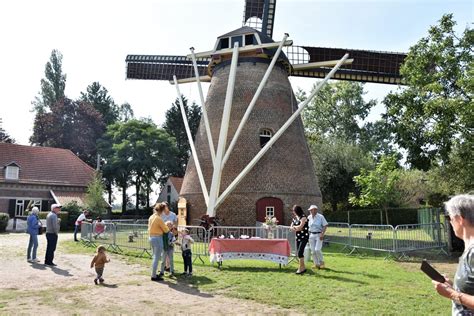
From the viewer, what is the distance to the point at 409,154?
51.5 ft

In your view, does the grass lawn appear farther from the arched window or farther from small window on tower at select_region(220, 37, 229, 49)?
small window on tower at select_region(220, 37, 229, 49)

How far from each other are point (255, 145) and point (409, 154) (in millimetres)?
7243

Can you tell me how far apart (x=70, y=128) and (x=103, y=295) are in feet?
141

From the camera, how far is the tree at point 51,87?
50719mm

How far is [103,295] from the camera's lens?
290 inches

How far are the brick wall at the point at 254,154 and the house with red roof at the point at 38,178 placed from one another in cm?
1638

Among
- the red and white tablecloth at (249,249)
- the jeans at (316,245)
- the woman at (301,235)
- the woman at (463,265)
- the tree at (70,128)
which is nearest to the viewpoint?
the woman at (463,265)

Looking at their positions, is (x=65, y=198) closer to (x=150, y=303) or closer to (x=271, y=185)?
(x=271, y=185)

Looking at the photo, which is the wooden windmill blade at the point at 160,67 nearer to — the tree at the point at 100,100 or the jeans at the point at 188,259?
the jeans at the point at 188,259

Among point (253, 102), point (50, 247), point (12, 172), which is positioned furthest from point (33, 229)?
point (12, 172)

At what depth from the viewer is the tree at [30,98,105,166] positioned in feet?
147

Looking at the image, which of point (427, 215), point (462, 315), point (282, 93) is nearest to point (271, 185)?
point (282, 93)

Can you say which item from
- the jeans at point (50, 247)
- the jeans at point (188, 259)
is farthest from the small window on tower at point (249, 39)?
the jeans at point (188, 259)

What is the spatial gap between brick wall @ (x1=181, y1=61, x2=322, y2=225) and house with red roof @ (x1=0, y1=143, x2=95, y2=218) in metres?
16.4
